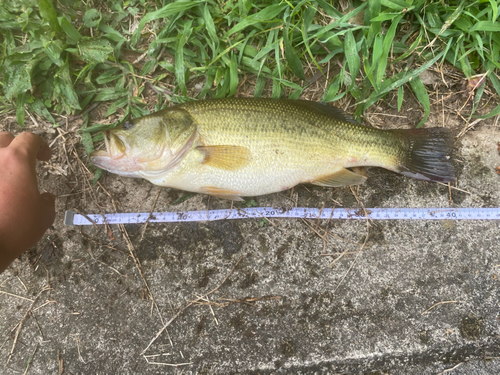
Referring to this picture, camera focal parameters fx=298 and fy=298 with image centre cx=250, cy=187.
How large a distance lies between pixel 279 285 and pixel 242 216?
0.72 m

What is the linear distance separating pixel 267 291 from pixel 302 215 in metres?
0.77

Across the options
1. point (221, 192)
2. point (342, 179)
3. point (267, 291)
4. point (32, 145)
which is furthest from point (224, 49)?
point (267, 291)

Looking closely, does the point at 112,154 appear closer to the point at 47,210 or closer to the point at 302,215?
the point at 47,210

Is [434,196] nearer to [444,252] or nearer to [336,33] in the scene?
[444,252]

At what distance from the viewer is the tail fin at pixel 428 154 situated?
2.74 meters

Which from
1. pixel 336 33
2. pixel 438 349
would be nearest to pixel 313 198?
pixel 336 33

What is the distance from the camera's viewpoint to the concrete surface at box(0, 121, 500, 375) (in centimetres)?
Answer: 264

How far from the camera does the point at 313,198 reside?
2885 mm

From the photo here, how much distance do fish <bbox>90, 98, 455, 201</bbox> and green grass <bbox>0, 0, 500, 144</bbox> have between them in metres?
0.35

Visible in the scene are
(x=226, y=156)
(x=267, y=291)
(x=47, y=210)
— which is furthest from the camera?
(x=267, y=291)

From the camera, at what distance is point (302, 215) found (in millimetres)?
2828

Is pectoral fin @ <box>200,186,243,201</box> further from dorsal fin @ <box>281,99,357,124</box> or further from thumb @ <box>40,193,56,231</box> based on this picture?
thumb @ <box>40,193,56,231</box>

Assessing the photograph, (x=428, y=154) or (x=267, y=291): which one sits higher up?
(x=428, y=154)

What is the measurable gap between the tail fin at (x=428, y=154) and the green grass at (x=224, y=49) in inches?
9.7
